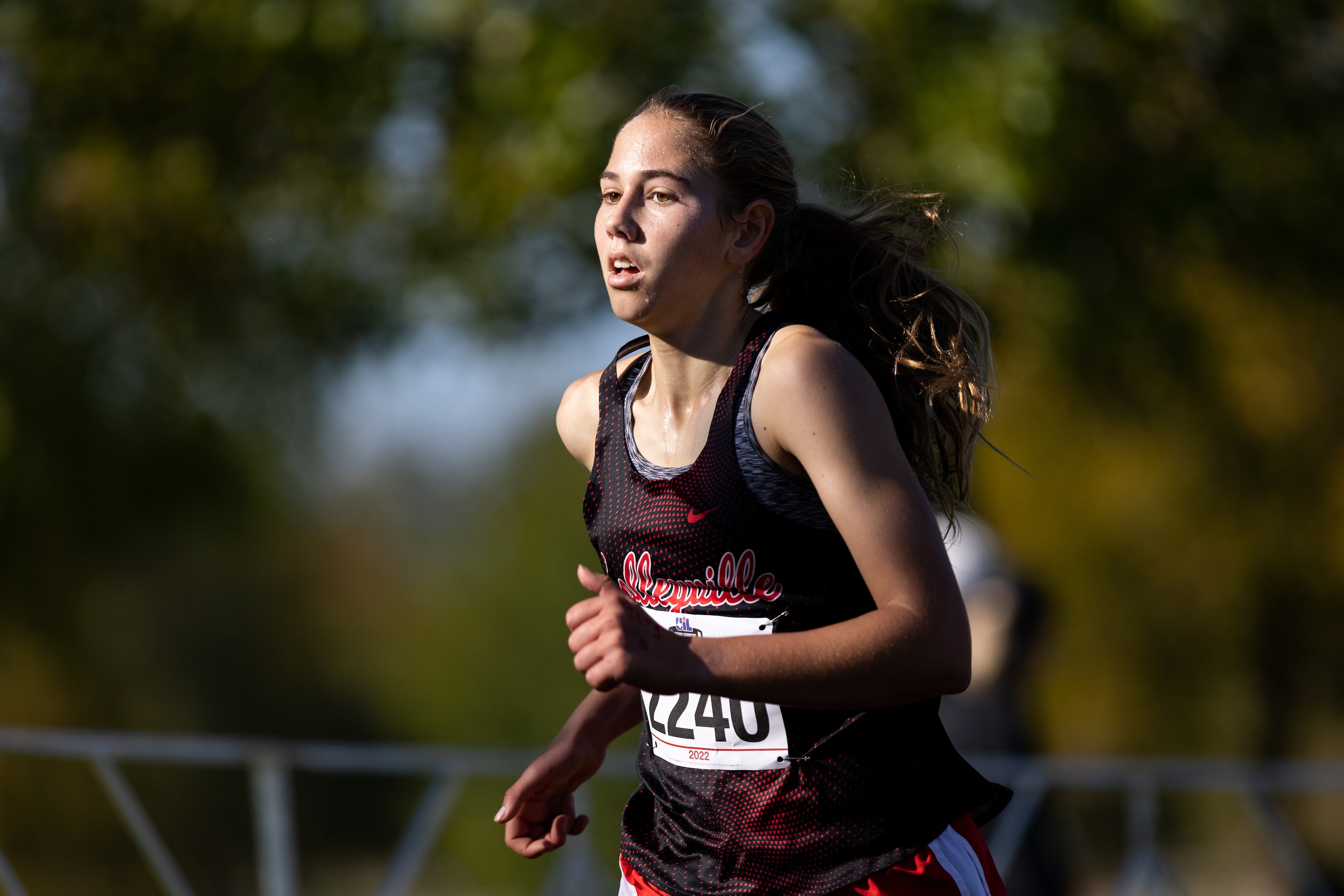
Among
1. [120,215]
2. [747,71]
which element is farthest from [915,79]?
[120,215]

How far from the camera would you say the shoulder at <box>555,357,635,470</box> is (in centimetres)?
206

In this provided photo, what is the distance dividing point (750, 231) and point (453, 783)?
355 cm

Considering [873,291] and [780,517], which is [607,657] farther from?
[873,291]

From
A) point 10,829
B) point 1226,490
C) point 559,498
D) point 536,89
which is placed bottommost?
point 10,829

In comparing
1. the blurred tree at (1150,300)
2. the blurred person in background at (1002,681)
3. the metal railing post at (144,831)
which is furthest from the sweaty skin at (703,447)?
the blurred person in background at (1002,681)

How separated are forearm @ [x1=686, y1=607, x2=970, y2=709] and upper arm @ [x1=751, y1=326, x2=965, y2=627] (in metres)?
0.04

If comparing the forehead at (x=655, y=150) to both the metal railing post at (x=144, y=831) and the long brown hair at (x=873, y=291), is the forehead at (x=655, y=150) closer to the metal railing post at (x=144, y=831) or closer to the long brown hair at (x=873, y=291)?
the long brown hair at (x=873, y=291)

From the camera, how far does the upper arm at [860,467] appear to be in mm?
1530

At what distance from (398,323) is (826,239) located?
5433 millimetres

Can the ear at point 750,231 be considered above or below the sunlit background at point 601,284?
below

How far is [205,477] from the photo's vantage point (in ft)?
30.4

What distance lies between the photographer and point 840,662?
1486 mm

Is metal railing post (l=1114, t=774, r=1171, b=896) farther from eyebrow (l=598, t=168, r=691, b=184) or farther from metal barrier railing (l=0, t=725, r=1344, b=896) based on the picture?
eyebrow (l=598, t=168, r=691, b=184)

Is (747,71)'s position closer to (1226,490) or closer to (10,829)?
(1226,490)
